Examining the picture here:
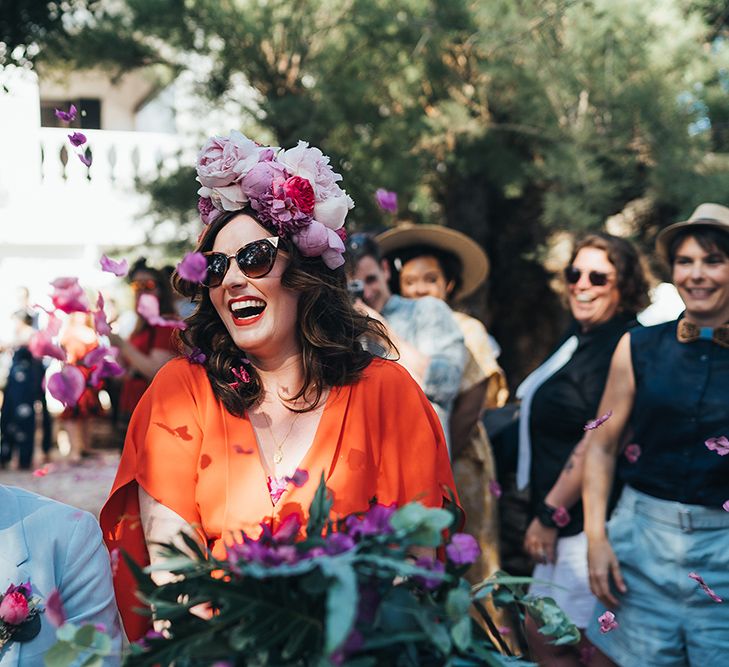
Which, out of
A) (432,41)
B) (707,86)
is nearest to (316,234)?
(707,86)

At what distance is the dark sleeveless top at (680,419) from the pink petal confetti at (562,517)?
1.83 feet

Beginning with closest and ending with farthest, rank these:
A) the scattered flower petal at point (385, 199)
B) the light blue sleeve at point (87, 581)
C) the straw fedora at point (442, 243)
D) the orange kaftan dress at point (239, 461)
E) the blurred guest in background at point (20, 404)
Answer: the light blue sleeve at point (87, 581), the orange kaftan dress at point (239, 461), the scattered flower petal at point (385, 199), the straw fedora at point (442, 243), the blurred guest in background at point (20, 404)

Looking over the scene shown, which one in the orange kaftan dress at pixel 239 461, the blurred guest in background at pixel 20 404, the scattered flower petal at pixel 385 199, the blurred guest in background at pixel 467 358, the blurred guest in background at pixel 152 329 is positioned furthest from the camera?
the blurred guest in background at pixel 20 404

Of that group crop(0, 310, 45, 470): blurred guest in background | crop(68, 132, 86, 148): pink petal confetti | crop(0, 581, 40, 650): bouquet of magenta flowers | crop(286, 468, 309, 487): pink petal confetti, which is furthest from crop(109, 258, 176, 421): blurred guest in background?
crop(0, 310, 45, 470): blurred guest in background

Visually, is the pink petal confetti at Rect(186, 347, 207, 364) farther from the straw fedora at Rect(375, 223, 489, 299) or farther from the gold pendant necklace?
the straw fedora at Rect(375, 223, 489, 299)

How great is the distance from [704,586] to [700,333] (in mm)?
857

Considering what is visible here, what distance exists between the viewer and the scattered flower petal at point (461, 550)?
1617 mm

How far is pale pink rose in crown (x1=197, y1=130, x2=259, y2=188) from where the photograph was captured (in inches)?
98.2

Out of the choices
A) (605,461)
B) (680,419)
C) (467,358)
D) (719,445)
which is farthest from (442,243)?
(719,445)

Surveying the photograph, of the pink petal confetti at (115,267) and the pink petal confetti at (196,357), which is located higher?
the pink petal confetti at (115,267)

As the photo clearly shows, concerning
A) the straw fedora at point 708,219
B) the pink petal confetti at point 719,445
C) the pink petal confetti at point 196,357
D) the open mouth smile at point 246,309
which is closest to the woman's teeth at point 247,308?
the open mouth smile at point 246,309

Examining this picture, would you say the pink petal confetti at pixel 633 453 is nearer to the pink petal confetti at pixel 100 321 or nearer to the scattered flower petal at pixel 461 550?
the scattered flower petal at pixel 461 550

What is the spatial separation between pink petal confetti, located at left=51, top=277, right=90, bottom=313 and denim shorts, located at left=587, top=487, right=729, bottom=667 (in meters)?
2.15

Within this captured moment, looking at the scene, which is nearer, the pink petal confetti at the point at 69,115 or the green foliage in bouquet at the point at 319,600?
the green foliage in bouquet at the point at 319,600
